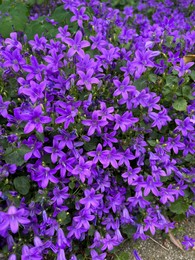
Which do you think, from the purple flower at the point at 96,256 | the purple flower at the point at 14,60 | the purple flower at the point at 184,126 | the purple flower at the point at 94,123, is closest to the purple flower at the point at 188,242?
the purple flower at the point at 96,256

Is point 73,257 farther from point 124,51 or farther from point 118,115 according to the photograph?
point 124,51

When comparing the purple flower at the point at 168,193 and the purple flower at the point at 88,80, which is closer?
the purple flower at the point at 88,80

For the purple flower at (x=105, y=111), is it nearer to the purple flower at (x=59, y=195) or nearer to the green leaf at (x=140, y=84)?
the green leaf at (x=140, y=84)

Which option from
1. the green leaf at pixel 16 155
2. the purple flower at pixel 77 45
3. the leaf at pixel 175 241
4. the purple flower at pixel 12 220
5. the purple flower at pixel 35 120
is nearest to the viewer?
the purple flower at pixel 12 220

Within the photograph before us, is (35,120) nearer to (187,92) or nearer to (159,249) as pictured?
(187,92)

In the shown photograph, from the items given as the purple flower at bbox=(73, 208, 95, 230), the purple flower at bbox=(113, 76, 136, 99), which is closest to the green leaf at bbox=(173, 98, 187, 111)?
the purple flower at bbox=(113, 76, 136, 99)

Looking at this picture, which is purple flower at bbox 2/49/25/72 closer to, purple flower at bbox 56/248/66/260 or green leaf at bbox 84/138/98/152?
green leaf at bbox 84/138/98/152

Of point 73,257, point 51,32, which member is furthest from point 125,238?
point 51,32

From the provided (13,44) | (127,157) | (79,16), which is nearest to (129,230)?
(127,157)

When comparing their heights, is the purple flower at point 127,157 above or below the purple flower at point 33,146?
below
